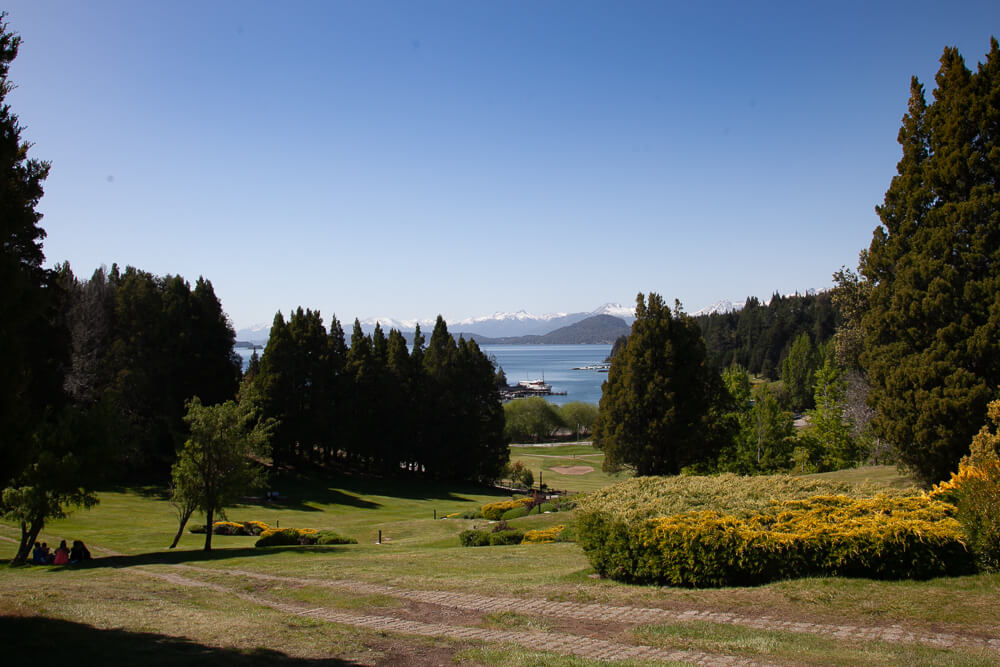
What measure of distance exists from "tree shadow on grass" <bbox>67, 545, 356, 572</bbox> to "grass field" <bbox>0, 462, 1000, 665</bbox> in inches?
12.3

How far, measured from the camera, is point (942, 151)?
19.6m

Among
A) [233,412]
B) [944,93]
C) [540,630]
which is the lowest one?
[540,630]

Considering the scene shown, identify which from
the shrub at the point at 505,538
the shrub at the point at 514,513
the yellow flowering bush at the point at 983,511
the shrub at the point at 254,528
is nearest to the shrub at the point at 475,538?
the shrub at the point at 505,538

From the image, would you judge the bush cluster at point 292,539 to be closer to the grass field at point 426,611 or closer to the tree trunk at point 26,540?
the grass field at point 426,611

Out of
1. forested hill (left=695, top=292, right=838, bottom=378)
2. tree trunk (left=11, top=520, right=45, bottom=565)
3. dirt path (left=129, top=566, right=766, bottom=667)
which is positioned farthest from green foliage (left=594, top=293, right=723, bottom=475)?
forested hill (left=695, top=292, right=838, bottom=378)

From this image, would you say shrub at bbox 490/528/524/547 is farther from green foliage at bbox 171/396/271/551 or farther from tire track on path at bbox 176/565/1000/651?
green foliage at bbox 171/396/271/551

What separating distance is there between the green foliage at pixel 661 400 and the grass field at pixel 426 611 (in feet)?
40.7

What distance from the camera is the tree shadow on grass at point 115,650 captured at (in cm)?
778

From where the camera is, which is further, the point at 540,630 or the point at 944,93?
the point at 944,93

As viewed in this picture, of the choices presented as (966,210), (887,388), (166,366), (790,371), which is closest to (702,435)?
(887,388)

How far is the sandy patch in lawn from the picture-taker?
64.2 m

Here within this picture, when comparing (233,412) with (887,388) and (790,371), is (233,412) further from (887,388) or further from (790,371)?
(790,371)

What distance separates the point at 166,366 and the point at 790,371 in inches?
3572

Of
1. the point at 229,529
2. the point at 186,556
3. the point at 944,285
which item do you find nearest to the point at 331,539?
the point at 186,556
